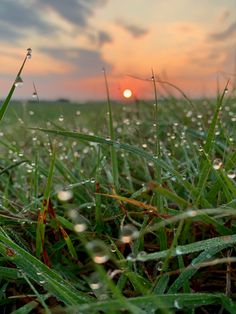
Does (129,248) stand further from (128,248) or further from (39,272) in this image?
(39,272)

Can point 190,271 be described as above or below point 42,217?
below

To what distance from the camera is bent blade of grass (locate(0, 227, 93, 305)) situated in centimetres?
99

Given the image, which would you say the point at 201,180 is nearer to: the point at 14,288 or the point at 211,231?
the point at 211,231

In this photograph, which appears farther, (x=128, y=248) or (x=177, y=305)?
(x=128, y=248)

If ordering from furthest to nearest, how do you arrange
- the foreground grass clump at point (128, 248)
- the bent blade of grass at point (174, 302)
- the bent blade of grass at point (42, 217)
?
1. the bent blade of grass at point (42, 217)
2. the foreground grass clump at point (128, 248)
3. the bent blade of grass at point (174, 302)

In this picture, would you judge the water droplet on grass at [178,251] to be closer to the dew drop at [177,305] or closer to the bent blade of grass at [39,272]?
the dew drop at [177,305]

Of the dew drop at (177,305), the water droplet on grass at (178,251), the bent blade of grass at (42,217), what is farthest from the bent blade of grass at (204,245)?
the bent blade of grass at (42,217)

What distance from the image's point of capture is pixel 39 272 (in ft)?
3.40

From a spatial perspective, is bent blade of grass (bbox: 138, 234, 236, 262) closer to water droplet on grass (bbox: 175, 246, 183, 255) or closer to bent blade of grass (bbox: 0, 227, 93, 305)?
water droplet on grass (bbox: 175, 246, 183, 255)

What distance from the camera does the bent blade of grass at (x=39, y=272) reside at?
3.23ft

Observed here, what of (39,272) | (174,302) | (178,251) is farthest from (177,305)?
(39,272)

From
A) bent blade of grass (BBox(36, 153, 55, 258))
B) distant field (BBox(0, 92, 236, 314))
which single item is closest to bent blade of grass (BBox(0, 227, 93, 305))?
distant field (BBox(0, 92, 236, 314))

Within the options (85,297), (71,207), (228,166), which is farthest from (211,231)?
(71,207)

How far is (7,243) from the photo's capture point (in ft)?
3.56
